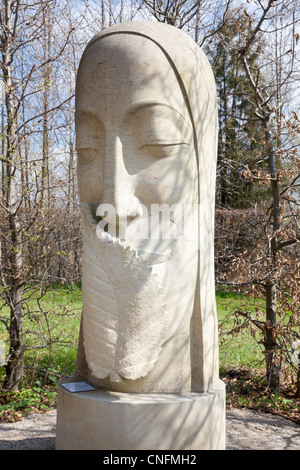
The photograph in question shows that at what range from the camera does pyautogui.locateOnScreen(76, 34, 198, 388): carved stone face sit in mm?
2861

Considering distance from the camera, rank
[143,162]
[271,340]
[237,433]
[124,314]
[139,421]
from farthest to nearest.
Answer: [271,340]
[237,433]
[143,162]
[124,314]
[139,421]

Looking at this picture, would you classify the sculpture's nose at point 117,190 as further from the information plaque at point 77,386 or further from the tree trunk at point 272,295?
the tree trunk at point 272,295

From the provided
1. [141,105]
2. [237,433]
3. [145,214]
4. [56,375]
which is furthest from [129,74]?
[56,375]

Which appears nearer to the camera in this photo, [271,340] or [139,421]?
[139,421]

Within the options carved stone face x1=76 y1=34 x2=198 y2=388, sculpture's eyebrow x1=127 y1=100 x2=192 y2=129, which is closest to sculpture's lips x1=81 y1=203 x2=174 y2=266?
carved stone face x1=76 y1=34 x2=198 y2=388

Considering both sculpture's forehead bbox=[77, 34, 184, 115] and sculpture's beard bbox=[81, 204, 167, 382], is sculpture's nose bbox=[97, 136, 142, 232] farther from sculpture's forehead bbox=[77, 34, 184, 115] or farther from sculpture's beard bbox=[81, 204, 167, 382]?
sculpture's forehead bbox=[77, 34, 184, 115]

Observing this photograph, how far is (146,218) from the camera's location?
296 cm

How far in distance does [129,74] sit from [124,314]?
1485 mm

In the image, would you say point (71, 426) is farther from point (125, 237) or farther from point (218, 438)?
point (125, 237)

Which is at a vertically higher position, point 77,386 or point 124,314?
point 124,314

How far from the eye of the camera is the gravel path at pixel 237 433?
368 centimetres

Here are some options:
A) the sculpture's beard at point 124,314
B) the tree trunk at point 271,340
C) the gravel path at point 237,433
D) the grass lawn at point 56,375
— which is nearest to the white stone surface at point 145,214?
the sculpture's beard at point 124,314

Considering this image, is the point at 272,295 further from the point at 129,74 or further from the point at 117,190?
the point at 129,74
